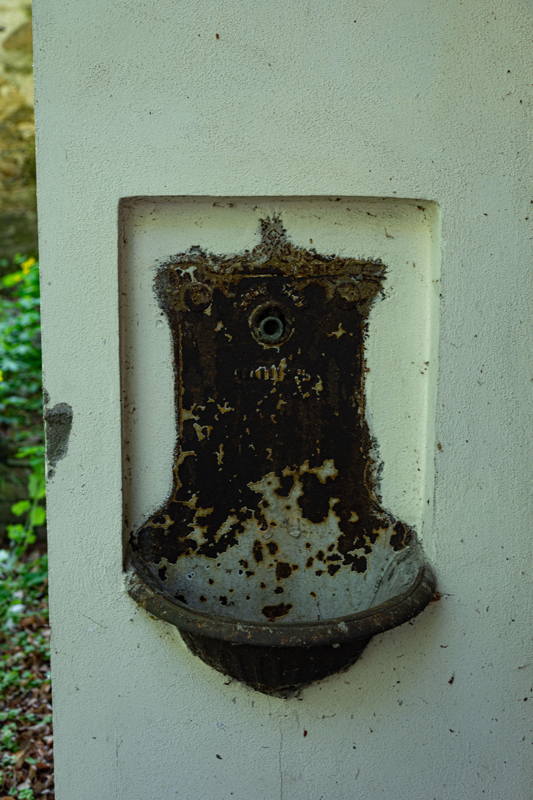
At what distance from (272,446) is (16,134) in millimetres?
3501

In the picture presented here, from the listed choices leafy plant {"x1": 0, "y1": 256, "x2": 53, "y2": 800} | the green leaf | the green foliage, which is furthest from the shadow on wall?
the green leaf

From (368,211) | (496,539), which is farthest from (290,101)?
(496,539)

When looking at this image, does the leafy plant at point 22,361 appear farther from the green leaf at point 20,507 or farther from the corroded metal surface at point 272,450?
the corroded metal surface at point 272,450

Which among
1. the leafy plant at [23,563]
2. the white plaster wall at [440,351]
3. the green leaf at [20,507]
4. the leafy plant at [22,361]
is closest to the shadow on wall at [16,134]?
the leafy plant at [23,563]

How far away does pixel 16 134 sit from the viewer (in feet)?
15.5

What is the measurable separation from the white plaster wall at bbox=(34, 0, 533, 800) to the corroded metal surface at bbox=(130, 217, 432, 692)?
14 cm

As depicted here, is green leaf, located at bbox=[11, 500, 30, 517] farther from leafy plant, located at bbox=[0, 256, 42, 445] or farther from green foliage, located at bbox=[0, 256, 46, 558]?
leafy plant, located at bbox=[0, 256, 42, 445]

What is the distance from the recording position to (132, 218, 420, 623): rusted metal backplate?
77.5 inches

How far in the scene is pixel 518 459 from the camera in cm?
196

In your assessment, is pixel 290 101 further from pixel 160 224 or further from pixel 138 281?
pixel 138 281

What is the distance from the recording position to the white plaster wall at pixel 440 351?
1780mm

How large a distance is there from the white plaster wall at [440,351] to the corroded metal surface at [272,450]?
0.14m

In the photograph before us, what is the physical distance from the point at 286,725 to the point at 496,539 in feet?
2.31

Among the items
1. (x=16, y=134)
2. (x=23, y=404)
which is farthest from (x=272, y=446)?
(x=16, y=134)
